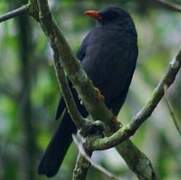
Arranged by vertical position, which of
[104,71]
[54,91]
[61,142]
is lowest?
[54,91]

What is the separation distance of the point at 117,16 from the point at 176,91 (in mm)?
1353

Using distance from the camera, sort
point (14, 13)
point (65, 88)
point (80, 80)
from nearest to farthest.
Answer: point (14, 13) < point (65, 88) < point (80, 80)

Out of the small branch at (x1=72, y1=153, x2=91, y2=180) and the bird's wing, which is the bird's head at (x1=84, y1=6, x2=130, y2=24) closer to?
the bird's wing

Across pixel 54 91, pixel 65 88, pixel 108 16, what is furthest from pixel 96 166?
pixel 54 91

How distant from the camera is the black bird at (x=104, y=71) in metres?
5.57

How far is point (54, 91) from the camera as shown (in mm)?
7309

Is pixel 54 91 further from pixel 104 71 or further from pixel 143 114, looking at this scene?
pixel 143 114

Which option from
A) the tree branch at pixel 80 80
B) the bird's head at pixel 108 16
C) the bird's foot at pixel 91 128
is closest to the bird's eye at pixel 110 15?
the bird's head at pixel 108 16

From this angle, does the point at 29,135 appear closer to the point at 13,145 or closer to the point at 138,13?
the point at 13,145

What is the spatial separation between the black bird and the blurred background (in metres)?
0.63

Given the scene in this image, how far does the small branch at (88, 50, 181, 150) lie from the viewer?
3.82 metres

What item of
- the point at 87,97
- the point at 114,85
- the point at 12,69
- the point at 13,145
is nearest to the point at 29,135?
the point at 13,145

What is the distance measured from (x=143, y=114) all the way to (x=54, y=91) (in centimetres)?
341

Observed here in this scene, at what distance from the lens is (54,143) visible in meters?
5.68
